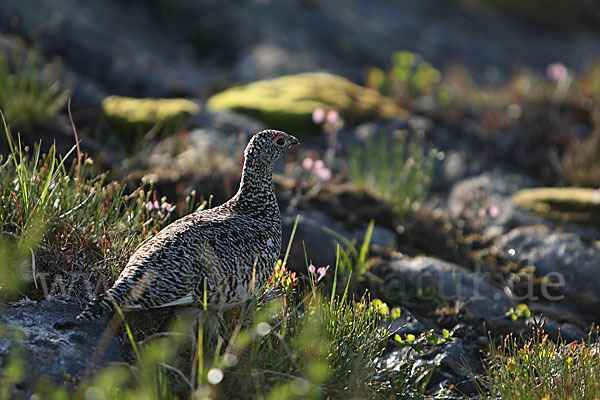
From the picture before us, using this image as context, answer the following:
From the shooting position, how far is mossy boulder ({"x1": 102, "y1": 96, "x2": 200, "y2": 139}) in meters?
7.82

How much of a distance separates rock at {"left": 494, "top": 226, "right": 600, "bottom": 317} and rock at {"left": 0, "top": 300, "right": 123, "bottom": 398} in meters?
4.27

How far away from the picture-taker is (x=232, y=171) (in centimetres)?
655

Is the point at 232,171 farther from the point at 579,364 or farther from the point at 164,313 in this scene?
the point at 579,364

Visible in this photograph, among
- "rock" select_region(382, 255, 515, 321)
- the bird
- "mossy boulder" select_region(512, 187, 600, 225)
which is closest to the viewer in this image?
the bird

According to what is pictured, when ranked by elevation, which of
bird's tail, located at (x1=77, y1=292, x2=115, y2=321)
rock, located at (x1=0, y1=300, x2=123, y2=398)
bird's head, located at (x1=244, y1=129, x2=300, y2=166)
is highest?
bird's head, located at (x1=244, y1=129, x2=300, y2=166)

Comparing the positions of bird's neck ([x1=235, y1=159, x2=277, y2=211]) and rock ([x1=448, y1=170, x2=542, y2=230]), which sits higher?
bird's neck ([x1=235, y1=159, x2=277, y2=211])

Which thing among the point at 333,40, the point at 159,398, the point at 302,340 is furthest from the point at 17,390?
the point at 333,40

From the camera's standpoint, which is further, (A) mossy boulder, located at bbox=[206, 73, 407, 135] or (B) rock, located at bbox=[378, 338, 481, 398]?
(A) mossy boulder, located at bbox=[206, 73, 407, 135]

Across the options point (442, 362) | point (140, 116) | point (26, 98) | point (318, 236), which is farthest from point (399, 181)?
point (26, 98)

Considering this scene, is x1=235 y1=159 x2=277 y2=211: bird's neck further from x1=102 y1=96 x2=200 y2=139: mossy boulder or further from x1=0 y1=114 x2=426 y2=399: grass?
x1=102 y1=96 x2=200 y2=139: mossy boulder

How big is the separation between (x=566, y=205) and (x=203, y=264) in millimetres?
5677

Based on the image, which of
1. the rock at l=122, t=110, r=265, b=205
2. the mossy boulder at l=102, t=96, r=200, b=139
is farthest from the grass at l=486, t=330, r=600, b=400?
the mossy boulder at l=102, t=96, r=200, b=139

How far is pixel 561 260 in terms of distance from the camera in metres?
6.07

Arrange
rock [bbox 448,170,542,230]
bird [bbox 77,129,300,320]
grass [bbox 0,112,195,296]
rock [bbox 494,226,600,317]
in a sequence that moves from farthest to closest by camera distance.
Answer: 1. rock [bbox 448,170,542,230]
2. rock [bbox 494,226,600,317]
3. grass [bbox 0,112,195,296]
4. bird [bbox 77,129,300,320]
